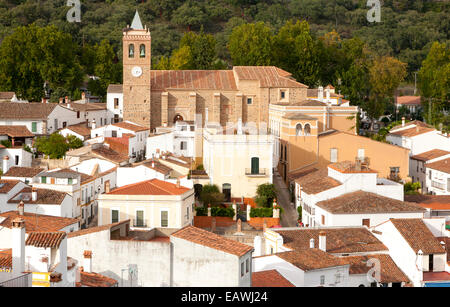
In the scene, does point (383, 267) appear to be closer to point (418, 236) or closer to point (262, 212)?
point (418, 236)

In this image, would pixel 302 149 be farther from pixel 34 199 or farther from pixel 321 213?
pixel 34 199

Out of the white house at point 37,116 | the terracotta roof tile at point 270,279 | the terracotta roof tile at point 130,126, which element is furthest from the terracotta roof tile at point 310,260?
the white house at point 37,116

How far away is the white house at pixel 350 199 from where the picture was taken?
29.0 m

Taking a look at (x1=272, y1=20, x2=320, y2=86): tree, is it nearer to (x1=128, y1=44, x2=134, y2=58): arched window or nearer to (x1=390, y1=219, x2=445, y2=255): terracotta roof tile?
(x1=128, y1=44, x2=134, y2=58): arched window

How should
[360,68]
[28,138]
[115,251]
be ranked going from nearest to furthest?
[115,251] → [28,138] → [360,68]

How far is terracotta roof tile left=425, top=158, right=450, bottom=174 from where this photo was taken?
3996 cm

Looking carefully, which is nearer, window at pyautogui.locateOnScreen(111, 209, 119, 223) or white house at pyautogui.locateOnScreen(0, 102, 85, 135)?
window at pyautogui.locateOnScreen(111, 209, 119, 223)

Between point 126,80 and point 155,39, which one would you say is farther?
point 155,39

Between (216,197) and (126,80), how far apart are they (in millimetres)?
18503

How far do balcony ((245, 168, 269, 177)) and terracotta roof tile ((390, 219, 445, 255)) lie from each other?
9778mm

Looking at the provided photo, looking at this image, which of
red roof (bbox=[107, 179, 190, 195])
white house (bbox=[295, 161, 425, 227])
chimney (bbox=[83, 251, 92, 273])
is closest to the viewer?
chimney (bbox=[83, 251, 92, 273])

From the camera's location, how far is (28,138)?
46.3 metres

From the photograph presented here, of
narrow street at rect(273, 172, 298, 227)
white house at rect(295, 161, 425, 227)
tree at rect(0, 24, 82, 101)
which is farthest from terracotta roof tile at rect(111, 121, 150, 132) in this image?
tree at rect(0, 24, 82, 101)
